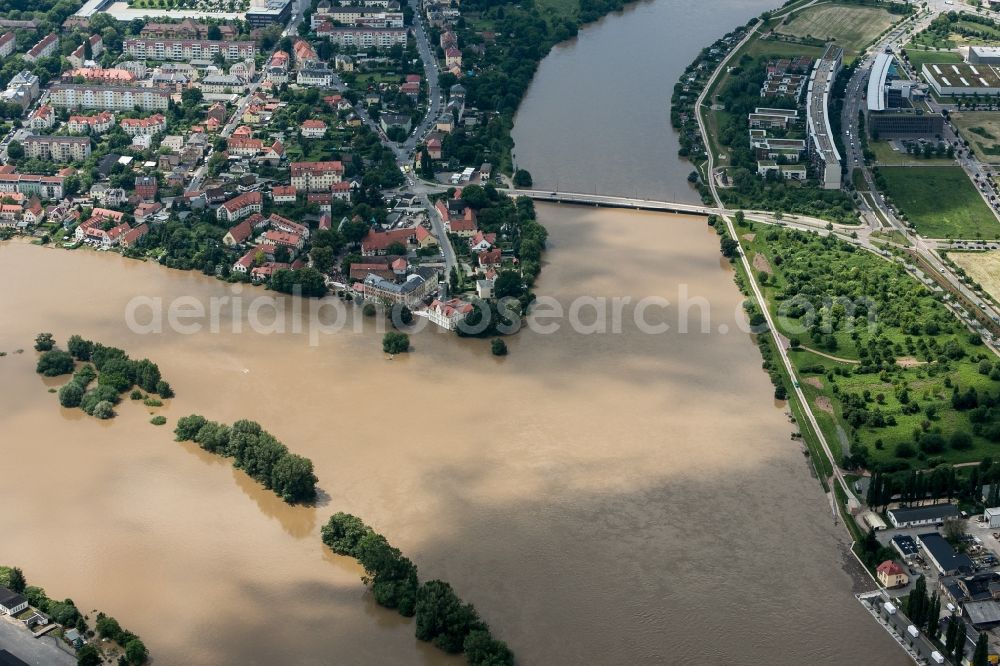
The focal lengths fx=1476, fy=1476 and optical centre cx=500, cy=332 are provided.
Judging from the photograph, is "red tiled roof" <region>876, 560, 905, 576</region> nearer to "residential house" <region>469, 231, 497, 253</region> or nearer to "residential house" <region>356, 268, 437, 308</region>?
"residential house" <region>356, 268, 437, 308</region>

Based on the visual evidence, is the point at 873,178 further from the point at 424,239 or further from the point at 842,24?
the point at 842,24

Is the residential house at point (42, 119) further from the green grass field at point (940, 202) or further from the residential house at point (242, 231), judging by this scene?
the green grass field at point (940, 202)

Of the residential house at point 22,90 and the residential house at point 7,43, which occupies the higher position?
the residential house at point 7,43

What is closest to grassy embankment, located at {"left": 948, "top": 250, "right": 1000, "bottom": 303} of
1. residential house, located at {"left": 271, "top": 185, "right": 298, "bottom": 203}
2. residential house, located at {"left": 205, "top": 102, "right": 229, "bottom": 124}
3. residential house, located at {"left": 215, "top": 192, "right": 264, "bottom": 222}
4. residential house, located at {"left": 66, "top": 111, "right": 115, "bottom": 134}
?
residential house, located at {"left": 271, "top": 185, "right": 298, "bottom": 203}

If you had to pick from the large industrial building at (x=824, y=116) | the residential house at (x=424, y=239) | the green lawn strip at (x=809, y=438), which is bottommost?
the green lawn strip at (x=809, y=438)

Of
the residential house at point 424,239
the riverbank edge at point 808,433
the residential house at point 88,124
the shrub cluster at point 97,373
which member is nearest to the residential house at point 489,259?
the residential house at point 424,239

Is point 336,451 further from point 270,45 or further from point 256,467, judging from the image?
point 270,45
